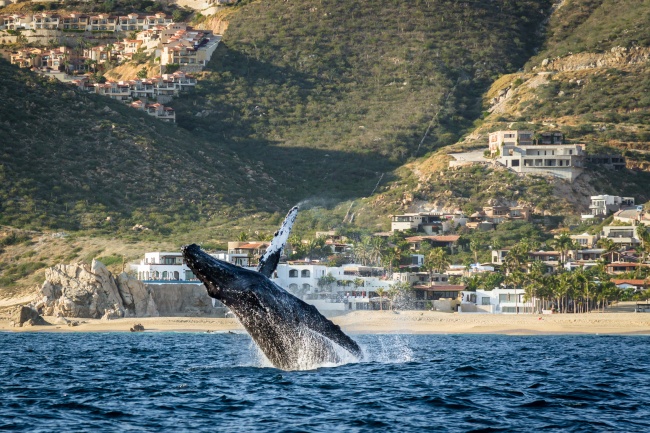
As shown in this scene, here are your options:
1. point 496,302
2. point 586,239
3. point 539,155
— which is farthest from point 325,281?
point 539,155

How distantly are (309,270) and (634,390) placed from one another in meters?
84.6

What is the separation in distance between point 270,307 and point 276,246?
7.25ft

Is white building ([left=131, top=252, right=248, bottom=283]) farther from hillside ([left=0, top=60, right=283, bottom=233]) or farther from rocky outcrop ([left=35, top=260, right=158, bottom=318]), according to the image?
hillside ([left=0, top=60, right=283, bottom=233])

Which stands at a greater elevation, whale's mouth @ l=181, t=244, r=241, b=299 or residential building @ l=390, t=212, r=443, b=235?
residential building @ l=390, t=212, r=443, b=235

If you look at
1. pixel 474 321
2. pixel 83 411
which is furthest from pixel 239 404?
pixel 474 321

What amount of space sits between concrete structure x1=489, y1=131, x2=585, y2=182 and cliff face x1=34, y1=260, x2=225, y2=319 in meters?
79.0

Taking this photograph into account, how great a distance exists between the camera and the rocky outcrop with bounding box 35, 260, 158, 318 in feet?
361

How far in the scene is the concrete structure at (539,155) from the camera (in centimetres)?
17700

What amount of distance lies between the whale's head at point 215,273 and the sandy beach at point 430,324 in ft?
197

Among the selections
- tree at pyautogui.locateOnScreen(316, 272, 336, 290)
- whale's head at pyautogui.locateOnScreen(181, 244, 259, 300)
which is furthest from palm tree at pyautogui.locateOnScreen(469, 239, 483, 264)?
whale's head at pyautogui.locateOnScreen(181, 244, 259, 300)

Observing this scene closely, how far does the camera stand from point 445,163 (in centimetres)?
→ 18588

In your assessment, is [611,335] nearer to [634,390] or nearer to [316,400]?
[634,390]

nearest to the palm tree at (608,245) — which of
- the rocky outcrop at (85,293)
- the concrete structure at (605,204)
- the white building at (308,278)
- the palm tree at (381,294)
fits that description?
the concrete structure at (605,204)

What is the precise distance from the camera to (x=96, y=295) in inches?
4355
